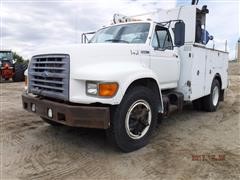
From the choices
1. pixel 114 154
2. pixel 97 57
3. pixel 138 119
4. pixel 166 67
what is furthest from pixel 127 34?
pixel 114 154

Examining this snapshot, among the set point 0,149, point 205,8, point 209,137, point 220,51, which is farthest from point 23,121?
point 220,51

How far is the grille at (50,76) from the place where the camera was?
376 cm

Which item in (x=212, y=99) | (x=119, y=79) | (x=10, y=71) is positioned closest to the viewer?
(x=119, y=79)

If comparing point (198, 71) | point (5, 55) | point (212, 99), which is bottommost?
point (212, 99)

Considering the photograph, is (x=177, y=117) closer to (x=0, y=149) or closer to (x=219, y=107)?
(x=219, y=107)

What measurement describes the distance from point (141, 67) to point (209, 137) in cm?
201

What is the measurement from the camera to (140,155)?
13.2ft

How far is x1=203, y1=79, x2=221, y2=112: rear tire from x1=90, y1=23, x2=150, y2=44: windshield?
331 cm

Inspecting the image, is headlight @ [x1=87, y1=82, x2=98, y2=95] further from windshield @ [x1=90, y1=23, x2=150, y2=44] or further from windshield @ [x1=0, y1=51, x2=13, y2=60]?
windshield @ [x1=0, y1=51, x2=13, y2=60]

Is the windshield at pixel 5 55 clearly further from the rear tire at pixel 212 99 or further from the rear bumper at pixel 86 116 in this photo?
the rear bumper at pixel 86 116

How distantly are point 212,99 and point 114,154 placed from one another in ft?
14.2

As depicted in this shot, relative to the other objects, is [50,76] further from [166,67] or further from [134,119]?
[166,67]

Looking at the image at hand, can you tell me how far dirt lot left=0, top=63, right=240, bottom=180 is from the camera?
342 centimetres

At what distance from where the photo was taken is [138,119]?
13.9ft
